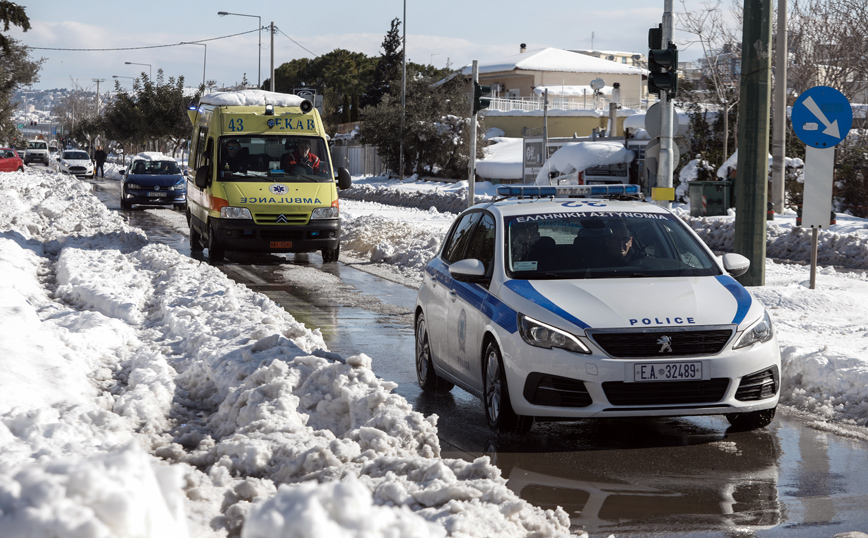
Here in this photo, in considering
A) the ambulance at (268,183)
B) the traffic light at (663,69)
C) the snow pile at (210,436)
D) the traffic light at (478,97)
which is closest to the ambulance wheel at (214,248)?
the ambulance at (268,183)

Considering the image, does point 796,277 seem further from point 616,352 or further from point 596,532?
point 596,532

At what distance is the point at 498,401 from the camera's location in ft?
22.4

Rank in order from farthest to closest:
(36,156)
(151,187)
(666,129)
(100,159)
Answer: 1. (36,156)
2. (100,159)
3. (151,187)
4. (666,129)

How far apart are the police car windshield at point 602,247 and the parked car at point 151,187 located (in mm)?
26772

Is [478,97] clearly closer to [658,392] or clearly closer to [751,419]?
[751,419]

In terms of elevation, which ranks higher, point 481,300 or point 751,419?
point 481,300

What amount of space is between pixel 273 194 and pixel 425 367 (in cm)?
936

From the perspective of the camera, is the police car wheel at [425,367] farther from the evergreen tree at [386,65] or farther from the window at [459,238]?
the evergreen tree at [386,65]

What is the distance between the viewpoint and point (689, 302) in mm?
6660

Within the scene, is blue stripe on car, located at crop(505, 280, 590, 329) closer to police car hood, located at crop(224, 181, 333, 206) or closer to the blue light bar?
the blue light bar

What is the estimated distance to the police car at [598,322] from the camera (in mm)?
6336

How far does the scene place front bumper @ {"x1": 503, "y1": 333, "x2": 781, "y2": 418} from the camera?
20.7 ft

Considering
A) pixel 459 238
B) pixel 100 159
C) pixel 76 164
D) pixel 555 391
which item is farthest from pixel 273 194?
pixel 100 159

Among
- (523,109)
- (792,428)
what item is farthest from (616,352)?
(523,109)
